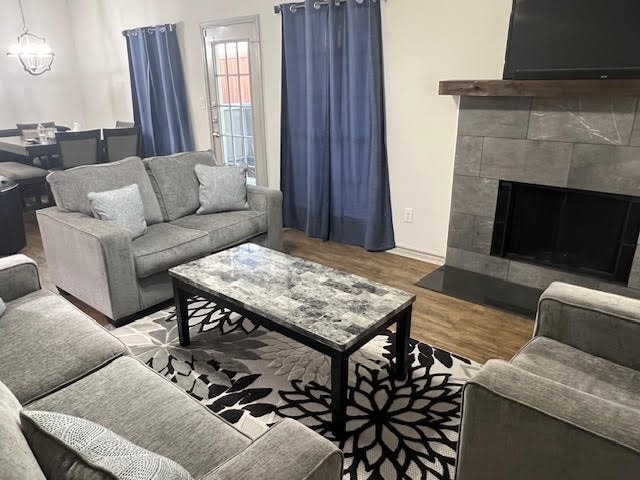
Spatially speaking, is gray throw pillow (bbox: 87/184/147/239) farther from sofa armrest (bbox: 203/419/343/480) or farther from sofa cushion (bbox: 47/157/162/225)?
sofa armrest (bbox: 203/419/343/480)

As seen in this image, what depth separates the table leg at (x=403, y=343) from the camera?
7.19 feet

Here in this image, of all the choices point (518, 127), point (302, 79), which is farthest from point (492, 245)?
point (302, 79)

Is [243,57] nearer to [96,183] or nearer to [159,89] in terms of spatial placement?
[159,89]

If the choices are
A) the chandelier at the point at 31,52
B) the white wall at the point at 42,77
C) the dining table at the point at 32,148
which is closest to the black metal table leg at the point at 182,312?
the dining table at the point at 32,148

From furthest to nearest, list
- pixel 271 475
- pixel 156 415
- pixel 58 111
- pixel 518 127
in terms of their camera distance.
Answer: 1. pixel 58 111
2. pixel 518 127
3. pixel 156 415
4. pixel 271 475

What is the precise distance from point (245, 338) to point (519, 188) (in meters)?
2.17

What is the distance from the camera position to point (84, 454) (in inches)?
35.7

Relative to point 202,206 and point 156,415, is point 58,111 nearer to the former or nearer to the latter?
point 202,206

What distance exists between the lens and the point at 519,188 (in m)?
3.30

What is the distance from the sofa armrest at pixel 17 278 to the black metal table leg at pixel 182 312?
657 mm

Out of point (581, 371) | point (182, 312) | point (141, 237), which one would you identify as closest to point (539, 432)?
point (581, 371)

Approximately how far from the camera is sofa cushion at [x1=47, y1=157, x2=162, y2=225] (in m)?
3.02

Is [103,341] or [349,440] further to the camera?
[349,440]

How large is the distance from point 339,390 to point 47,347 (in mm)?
1143
